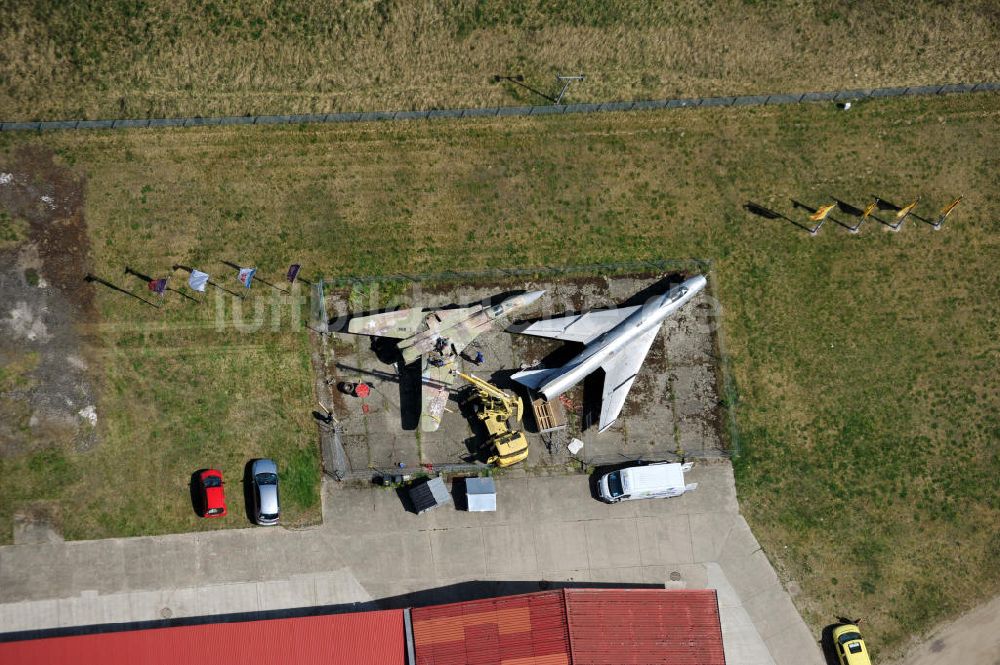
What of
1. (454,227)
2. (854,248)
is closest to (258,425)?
(454,227)

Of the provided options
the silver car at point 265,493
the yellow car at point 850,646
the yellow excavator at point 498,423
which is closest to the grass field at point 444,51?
the yellow excavator at point 498,423

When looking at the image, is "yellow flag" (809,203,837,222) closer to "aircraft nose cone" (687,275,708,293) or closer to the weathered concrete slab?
the weathered concrete slab

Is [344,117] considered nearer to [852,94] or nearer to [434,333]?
[434,333]

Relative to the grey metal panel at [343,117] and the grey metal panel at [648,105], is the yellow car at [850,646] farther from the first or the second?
the grey metal panel at [343,117]

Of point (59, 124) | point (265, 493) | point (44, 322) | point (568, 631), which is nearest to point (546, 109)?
point (265, 493)

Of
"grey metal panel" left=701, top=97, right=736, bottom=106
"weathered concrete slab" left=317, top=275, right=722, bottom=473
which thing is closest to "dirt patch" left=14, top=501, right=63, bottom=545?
"weathered concrete slab" left=317, top=275, right=722, bottom=473

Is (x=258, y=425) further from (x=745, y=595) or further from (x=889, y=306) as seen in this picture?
(x=889, y=306)
